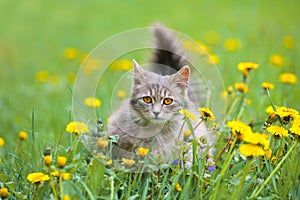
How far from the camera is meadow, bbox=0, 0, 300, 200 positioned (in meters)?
2.31

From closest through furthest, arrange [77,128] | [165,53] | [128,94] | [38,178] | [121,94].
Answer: [38,178]
[77,128]
[165,53]
[128,94]
[121,94]

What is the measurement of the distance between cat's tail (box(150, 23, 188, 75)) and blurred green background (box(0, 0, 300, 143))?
0.73 meters

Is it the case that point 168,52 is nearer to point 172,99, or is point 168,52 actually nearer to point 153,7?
point 172,99

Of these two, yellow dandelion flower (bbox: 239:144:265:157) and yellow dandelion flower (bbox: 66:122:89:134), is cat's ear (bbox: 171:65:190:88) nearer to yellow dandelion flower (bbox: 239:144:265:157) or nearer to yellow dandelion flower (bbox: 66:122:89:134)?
yellow dandelion flower (bbox: 66:122:89:134)

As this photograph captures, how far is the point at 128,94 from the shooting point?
3.68 m

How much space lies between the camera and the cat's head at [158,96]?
292cm

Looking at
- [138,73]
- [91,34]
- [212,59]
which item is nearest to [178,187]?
[138,73]

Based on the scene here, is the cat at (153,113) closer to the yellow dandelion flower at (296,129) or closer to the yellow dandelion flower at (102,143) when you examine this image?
the yellow dandelion flower at (102,143)

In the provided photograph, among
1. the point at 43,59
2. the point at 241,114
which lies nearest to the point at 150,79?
the point at 241,114

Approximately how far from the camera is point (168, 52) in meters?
3.50

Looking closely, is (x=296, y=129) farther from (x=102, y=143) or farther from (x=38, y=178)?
(x=38, y=178)

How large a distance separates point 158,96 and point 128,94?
0.76m

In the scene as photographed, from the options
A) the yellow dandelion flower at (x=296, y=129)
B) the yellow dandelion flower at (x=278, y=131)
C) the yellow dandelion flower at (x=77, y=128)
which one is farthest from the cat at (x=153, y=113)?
the yellow dandelion flower at (x=296, y=129)

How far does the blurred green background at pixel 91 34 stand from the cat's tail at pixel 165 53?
0.73 meters
